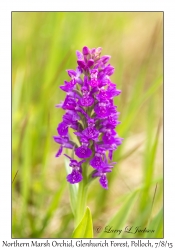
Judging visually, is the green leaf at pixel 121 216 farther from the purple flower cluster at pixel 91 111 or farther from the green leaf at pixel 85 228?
the green leaf at pixel 85 228

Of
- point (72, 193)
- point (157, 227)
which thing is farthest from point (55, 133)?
point (157, 227)

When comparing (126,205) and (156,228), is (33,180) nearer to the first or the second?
(126,205)

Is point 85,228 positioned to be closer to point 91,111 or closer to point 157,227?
point 157,227

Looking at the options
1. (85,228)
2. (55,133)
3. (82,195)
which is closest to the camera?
(85,228)

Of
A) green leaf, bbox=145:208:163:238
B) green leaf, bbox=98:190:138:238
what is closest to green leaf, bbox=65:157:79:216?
green leaf, bbox=98:190:138:238

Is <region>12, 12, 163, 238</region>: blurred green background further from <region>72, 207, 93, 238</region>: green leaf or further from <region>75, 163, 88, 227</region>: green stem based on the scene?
<region>72, 207, 93, 238</region>: green leaf
